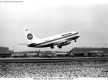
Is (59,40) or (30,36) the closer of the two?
(59,40)

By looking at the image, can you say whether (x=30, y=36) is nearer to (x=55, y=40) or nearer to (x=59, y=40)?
(x=55, y=40)

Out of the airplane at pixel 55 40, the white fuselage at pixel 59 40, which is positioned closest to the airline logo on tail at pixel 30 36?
the airplane at pixel 55 40

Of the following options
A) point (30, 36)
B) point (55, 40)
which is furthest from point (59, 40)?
point (30, 36)

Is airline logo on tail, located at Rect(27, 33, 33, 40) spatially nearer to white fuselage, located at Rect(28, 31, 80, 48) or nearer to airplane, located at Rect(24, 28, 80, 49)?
airplane, located at Rect(24, 28, 80, 49)

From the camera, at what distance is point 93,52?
198ft

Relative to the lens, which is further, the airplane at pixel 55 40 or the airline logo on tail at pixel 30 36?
the airline logo on tail at pixel 30 36

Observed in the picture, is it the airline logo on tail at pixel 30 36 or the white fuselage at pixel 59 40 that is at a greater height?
the airline logo on tail at pixel 30 36

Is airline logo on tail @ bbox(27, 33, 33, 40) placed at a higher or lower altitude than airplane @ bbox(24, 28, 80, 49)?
higher

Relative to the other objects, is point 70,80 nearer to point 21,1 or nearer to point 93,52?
point 21,1

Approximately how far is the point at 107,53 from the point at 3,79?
38508 mm

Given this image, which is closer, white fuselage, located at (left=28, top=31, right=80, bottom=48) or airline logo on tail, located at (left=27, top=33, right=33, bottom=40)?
white fuselage, located at (left=28, top=31, right=80, bottom=48)

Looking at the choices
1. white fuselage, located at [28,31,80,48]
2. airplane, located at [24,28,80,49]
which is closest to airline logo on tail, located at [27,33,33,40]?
airplane, located at [24,28,80,49]

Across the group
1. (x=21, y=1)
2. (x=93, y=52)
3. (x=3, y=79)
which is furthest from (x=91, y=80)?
(x=93, y=52)

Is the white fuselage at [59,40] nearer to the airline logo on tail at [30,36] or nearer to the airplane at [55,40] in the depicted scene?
the airplane at [55,40]
